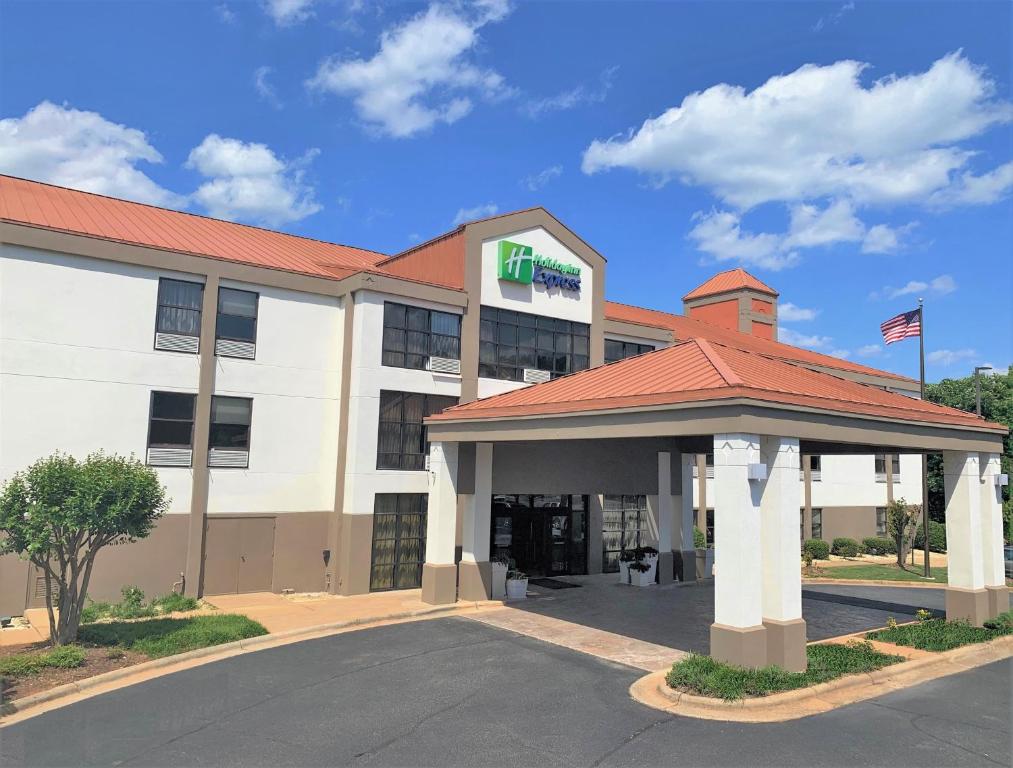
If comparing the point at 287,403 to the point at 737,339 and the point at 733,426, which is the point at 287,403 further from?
the point at 737,339

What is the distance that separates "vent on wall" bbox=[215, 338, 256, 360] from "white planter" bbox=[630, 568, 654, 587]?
45.5 feet

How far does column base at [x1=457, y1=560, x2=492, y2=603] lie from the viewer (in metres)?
20.3

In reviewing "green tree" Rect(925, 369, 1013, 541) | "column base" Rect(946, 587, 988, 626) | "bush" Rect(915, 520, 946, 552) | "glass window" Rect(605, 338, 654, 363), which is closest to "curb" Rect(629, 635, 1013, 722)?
"column base" Rect(946, 587, 988, 626)

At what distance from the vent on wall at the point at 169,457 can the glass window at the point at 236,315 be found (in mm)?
3413

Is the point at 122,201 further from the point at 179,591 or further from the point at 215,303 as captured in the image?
the point at 179,591

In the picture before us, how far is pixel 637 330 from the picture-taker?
29.8 meters

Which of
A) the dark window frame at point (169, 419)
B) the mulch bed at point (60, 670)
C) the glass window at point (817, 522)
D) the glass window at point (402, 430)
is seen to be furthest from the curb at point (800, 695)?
the glass window at point (817, 522)

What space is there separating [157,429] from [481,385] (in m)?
10.1

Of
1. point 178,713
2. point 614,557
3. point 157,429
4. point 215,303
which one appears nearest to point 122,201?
point 215,303

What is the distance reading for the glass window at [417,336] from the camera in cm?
2302

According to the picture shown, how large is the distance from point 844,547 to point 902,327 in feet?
46.4

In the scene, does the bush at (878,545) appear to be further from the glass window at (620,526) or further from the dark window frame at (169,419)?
the dark window frame at (169,419)

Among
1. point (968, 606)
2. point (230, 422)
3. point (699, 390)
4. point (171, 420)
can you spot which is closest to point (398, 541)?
point (230, 422)

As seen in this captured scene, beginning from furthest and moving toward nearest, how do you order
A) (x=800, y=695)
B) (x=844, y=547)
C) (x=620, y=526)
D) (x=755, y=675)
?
(x=844, y=547)
(x=620, y=526)
(x=755, y=675)
(x=800, y=695)
